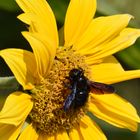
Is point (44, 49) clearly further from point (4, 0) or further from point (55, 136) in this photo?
point (4, 0)

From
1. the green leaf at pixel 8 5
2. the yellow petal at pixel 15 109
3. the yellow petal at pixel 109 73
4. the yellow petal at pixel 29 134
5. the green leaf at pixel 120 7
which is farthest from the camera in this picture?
the green leaf at pixel 120 7

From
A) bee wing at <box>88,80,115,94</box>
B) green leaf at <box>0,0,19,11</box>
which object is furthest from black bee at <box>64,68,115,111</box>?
green leaf at <box>0,0,19,11</box>

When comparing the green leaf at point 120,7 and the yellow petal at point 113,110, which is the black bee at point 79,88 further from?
the green leaf at point 120,7

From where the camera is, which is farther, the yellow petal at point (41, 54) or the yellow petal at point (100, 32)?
the yellow petal at point (100, 32)

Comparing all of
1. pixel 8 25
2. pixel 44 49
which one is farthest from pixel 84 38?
pixel 8 25

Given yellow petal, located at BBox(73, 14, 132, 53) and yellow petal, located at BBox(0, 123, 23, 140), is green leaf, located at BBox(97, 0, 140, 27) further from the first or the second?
yellow petal, located at BBox(0, 123, 23, 140)

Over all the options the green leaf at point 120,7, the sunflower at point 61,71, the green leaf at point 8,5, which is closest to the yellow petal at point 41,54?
the sunflower at point 61,71

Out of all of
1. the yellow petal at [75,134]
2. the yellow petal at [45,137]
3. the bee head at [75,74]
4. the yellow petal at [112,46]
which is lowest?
the yellow petal at [75,134]

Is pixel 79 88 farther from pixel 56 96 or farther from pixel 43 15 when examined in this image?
pixel 43 15
